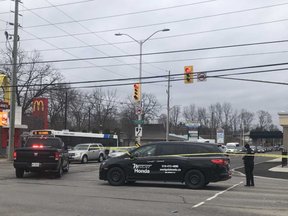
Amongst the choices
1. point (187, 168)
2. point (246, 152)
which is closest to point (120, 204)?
point (187, 168)

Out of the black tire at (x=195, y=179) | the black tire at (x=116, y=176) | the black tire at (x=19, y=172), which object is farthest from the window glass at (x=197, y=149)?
the black tire at (x=19, y=172)

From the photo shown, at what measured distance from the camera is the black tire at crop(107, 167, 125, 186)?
1332 centimetres

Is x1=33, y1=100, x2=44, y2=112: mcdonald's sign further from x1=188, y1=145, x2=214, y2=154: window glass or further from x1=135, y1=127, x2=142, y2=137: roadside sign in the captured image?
x1=188, y1=145, x2=214, y2=154: window glass

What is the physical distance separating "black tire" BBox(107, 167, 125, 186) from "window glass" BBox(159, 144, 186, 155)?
5.49 ft

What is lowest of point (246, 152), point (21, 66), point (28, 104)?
point (246, 152)

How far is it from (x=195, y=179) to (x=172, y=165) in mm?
954

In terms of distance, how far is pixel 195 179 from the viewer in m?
12.8

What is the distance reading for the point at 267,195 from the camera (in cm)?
1143

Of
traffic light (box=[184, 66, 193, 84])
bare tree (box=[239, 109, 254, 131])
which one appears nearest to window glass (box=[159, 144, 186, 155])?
traffic light (box=[184, 66, 193, 84])

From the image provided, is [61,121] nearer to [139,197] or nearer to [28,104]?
[28,104]

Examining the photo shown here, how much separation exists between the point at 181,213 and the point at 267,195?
173 inches

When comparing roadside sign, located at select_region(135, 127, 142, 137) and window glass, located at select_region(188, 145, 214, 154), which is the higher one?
roadside sign, located at select_region(135, 127, 142, 137)

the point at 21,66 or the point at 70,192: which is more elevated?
the point at 21,66

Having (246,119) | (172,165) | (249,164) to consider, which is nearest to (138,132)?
(249,164)
